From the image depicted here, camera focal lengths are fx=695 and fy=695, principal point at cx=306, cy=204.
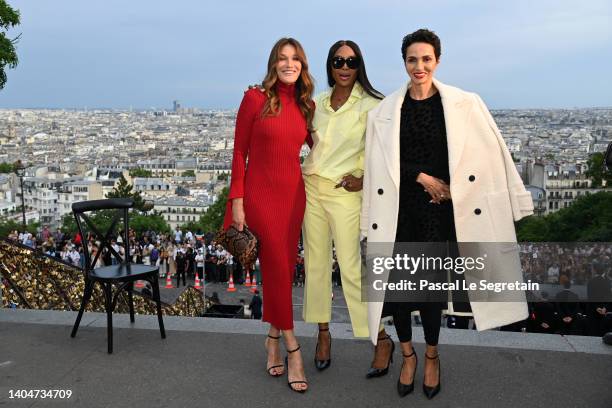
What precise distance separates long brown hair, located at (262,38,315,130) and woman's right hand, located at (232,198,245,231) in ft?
1.55

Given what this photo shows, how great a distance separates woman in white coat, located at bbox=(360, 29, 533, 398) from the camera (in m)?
3.28

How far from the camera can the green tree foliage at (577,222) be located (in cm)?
4250

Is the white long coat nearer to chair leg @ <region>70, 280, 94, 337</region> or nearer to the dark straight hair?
the dark straight hair

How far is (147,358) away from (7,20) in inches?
177

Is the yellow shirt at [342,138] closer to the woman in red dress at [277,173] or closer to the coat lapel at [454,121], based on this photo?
the woman in red dress at [277,173]

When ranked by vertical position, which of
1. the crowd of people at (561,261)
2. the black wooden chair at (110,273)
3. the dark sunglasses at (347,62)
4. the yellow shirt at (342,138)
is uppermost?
the dark sunglasses at (347,62)

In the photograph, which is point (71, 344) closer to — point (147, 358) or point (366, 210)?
point (147, 358)

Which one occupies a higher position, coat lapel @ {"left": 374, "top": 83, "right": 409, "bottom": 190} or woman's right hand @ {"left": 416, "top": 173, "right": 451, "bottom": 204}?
coat lapel @ {"left": 374, "top": 83, "right": 409, "bottom": 190}

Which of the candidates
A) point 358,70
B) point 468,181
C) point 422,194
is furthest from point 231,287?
point 468,181

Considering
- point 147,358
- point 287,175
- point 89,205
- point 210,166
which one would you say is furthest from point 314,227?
point 210,166

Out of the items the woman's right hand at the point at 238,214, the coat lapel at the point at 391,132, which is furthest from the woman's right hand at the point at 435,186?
the woman's right hand at the point at 238,214

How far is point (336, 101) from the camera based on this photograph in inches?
143

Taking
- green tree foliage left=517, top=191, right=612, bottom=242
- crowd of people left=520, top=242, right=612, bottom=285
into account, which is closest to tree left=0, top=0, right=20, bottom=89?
crowd of people left=520, top=242, right=612, bottom=285

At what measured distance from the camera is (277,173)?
11.6 feet
